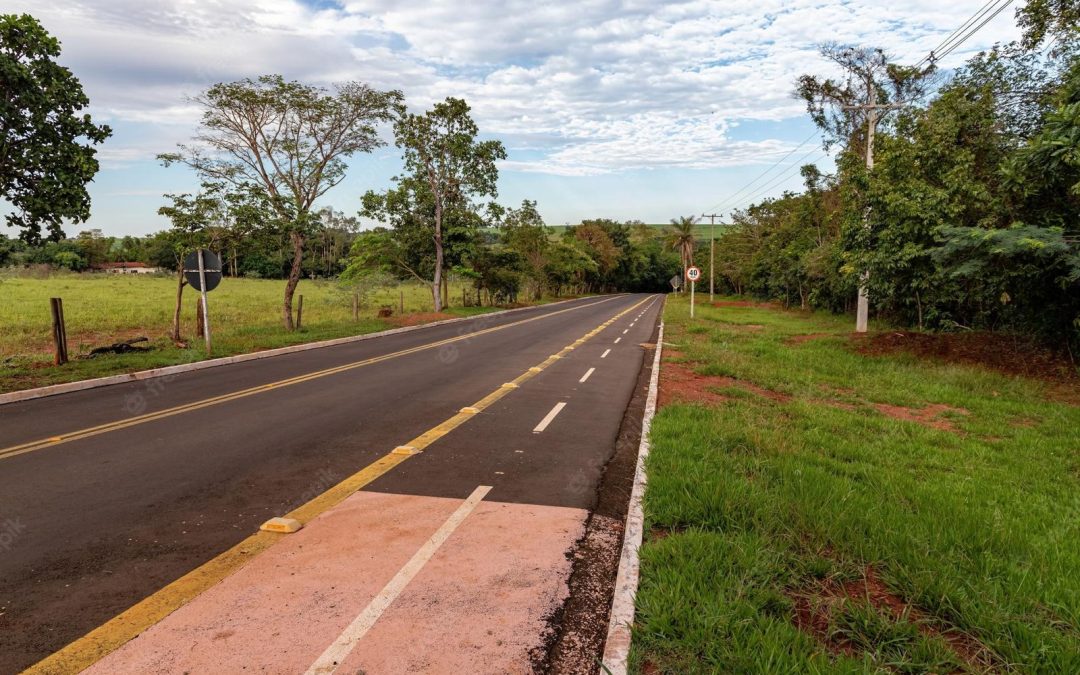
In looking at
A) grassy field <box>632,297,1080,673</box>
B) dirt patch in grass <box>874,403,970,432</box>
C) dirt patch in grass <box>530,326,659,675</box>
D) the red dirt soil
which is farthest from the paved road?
dirt patch in grass <box>874,403,970,432</box>

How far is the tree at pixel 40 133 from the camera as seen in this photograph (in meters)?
9.88

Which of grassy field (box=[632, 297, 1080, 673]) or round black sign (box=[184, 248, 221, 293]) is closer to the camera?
grassy field (box=[632, 297, 1080, 673])

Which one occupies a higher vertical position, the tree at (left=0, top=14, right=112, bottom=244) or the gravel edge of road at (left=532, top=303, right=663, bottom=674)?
the tree at (left=0, top=14, right=112, bottom=244)

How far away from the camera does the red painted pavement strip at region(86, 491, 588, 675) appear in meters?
2.88

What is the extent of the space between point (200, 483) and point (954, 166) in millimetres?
18185

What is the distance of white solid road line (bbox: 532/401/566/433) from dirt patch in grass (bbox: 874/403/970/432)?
5315mm

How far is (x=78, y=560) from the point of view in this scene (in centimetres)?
395

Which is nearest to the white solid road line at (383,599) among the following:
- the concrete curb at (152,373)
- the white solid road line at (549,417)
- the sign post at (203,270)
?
the white solid road line at (549,417)

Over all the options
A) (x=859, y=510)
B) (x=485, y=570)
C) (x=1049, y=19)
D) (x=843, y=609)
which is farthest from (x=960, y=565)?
(x=1049, y=19)

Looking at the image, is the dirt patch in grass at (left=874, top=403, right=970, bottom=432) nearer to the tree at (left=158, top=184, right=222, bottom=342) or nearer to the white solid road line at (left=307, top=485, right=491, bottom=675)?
the white solid road line at (left=307, top=485, right=491, bottom=675)

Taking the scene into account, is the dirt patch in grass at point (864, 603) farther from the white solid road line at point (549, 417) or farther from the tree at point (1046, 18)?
the tree at point (1046, 18)

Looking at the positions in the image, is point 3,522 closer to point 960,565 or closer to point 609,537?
point 609,537
